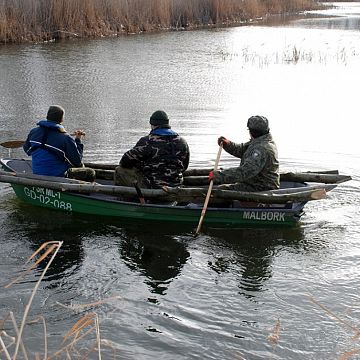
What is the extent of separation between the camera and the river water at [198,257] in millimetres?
5566

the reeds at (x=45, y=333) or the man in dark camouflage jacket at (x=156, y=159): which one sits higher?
the man in dark camouflage jacket at (x=156, y=159)

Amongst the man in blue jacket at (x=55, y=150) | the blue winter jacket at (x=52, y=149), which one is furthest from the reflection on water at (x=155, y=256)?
the blue winter jacket at (x=52, y=149)

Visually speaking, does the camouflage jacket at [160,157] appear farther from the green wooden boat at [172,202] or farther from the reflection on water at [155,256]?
the reflection on water at [155,256]

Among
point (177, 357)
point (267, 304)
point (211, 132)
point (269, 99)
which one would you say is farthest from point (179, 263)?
point (269, 99)

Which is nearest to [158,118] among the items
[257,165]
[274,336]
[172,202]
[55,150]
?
[172,202]

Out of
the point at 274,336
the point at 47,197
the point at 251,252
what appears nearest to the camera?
the point at 274,336

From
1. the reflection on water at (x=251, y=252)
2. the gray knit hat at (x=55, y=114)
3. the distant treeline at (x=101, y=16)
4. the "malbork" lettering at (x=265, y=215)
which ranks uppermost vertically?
the distant treeline at (x=101, y=16)

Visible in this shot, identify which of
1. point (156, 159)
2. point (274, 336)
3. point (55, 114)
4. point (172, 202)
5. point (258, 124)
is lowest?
point (274, 336)

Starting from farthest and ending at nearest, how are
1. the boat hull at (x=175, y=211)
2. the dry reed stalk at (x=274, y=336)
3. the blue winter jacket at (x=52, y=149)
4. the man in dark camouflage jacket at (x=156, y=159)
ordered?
1. the blue winter jacket at (x=52, y=149)
2. the boat hull at (x=175, y=211)
3. the man in dark camouflage jacket at (x=156, y=159)
4. the dry reed stalk at (x=274, y=336)

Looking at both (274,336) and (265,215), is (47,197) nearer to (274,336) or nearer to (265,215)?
(265,215)

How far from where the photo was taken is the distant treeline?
2438 centimetres

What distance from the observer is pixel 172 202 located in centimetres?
815

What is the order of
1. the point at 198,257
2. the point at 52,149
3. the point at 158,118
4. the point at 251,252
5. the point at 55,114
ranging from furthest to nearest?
the point at 52,149, the point at 55,114, the point at 158,118, the point at 251,252, the point at 198,257

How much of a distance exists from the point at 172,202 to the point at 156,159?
65cm
